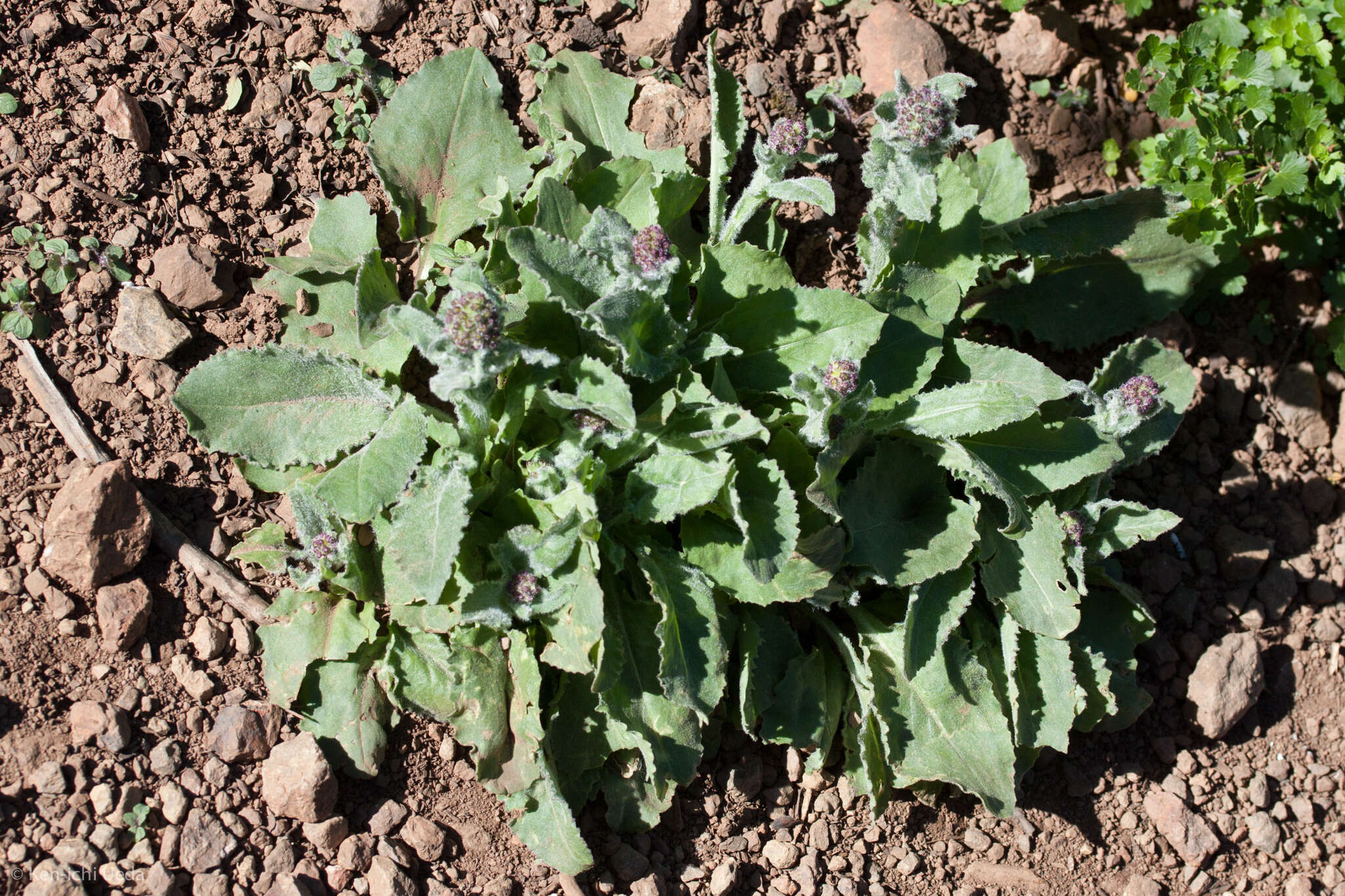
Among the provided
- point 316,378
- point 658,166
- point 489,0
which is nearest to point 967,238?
point 658,166

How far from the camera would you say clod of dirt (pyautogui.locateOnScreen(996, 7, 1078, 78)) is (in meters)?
4.98

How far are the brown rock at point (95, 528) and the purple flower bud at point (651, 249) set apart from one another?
1986 millimetres

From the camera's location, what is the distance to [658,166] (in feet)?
13.4

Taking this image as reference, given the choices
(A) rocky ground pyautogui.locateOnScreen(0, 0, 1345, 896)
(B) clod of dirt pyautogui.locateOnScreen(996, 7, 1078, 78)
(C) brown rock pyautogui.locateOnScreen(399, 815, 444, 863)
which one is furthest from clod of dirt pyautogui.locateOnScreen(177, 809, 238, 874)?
(B) clod of dirt pyautogui.locateOnScreen(996, 7, 1078, 78)

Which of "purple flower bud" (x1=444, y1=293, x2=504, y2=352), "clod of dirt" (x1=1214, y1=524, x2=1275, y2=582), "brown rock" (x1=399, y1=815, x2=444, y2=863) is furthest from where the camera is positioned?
"clod of dirt" (x1=1214, y1=524, x2=1275, y2=582)

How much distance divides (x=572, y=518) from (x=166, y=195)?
211cm

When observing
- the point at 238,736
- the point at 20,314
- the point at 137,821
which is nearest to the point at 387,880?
the point at 238,736

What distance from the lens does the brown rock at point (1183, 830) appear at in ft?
13.9

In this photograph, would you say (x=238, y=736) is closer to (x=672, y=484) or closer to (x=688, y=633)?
(x=688, y=633)

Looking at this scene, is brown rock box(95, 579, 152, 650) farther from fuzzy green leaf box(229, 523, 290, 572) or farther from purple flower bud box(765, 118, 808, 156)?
purple flower bud box(765, 118, 808, 156)

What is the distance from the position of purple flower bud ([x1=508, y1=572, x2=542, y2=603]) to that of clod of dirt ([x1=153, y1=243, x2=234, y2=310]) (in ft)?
5.38

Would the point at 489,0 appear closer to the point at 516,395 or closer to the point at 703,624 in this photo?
the point at 516,395

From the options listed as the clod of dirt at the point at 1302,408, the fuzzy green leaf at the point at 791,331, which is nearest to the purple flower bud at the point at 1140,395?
the fuzzy green leaf at the point at 791,331

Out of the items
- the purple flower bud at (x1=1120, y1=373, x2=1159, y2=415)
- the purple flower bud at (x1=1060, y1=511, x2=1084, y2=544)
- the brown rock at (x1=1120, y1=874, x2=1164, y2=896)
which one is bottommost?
the brown rock at (x1=1120, y1=874, x2=1164, y2=896)
